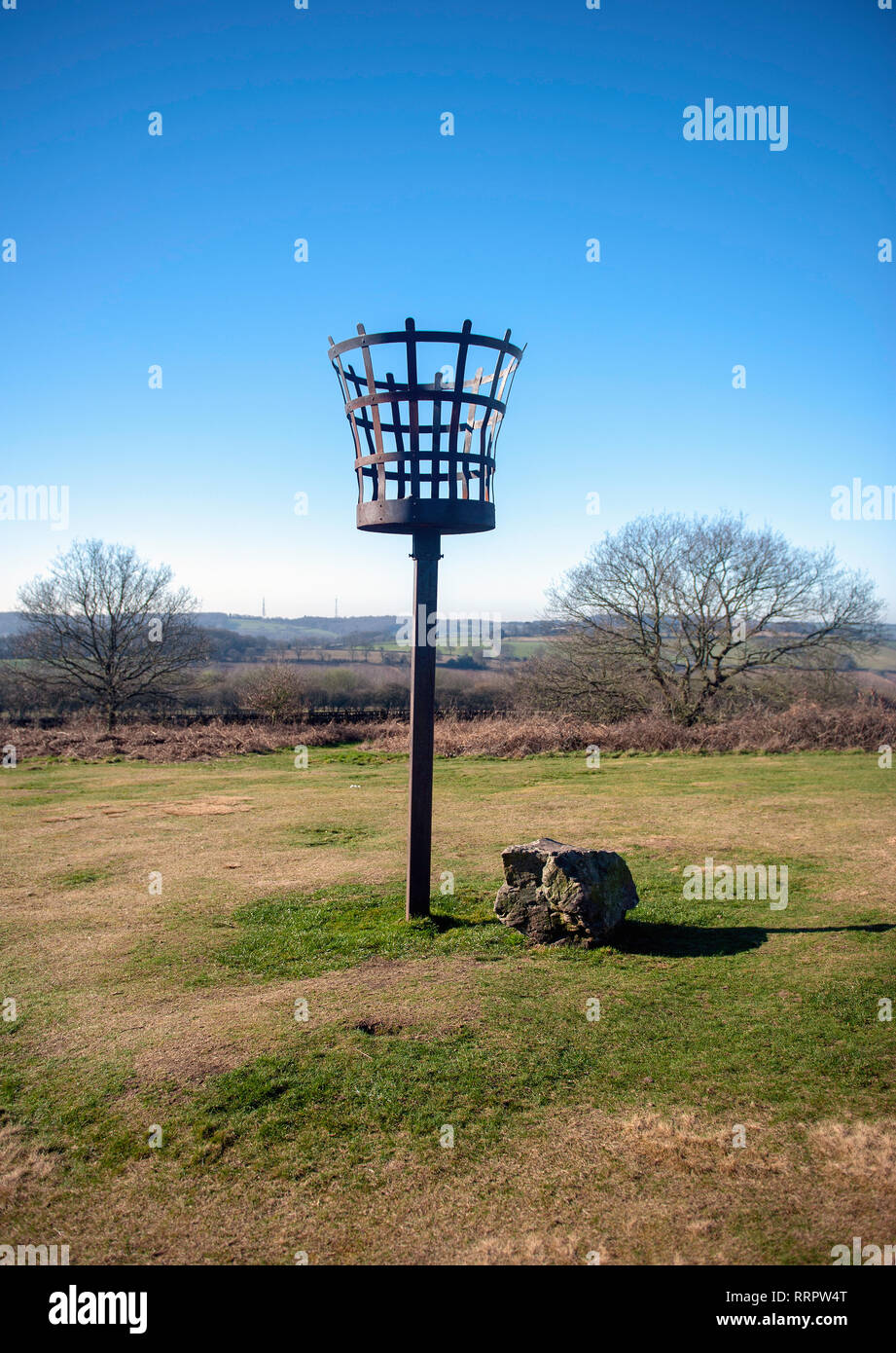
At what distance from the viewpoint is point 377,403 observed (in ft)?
19.7

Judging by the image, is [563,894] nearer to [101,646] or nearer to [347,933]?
[347,933]

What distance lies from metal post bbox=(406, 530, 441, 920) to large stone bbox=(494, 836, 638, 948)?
0.75m

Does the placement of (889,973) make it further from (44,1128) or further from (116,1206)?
(44,1128)

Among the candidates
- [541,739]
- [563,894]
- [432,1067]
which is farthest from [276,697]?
[432,1067]

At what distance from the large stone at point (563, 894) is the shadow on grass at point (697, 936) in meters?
0.22

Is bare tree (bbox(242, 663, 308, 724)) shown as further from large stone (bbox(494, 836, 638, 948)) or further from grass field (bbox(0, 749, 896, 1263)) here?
large stone (bbox(494, 836, 638, 948))

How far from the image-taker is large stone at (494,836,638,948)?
619 centimetres

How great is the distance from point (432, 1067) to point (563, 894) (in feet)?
6.88

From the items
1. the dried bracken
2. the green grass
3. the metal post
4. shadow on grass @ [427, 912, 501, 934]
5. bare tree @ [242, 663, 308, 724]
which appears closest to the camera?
the green grass

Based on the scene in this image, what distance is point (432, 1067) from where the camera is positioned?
4445 millimetres

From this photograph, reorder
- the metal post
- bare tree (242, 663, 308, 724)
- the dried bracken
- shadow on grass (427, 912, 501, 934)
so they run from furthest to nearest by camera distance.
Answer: bare tree (242, 663, 308, 724) < the dried bracken < shadow on grass (427, 912, 501, 934) < the metal post

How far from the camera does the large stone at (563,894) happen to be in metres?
6.19

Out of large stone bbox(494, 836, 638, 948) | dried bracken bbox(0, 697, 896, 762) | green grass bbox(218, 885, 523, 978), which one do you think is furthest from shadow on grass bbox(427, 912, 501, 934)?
dried bracken bbox(0, 697, 896, 762)

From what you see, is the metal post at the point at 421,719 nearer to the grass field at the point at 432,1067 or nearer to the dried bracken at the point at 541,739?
the grass field at the point at 432,1067
